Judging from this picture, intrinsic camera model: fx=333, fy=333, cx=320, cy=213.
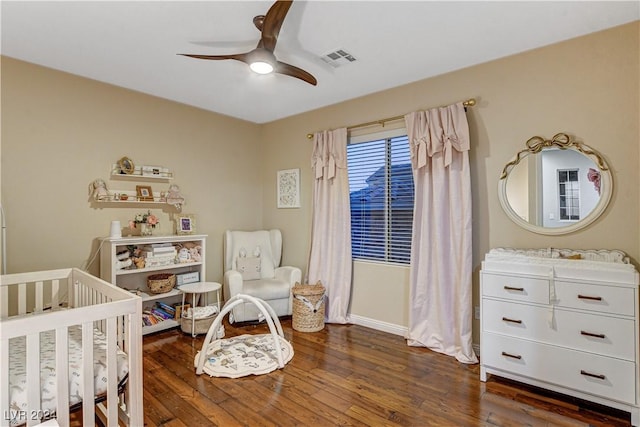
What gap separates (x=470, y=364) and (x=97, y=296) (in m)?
2.79

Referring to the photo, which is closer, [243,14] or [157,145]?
[243,14]

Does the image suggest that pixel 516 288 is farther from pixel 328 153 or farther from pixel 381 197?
pixel 328 153

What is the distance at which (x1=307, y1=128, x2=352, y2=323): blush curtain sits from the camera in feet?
12.0

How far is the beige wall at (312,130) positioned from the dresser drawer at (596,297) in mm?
462

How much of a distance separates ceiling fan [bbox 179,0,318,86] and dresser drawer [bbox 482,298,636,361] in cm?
217

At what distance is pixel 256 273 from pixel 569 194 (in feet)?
10.4

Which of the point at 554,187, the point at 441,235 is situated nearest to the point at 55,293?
the point at 441,235

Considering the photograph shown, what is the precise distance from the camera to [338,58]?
107 inches

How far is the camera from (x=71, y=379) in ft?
5.18

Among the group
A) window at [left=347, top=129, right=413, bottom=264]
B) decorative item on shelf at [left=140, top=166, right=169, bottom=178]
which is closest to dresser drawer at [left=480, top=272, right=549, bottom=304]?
window at [left=347, top=129, right=413, bottom=264]

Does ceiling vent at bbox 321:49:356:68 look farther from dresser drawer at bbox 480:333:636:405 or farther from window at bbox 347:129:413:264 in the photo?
dresser drawer at bbox 480:333:636:405

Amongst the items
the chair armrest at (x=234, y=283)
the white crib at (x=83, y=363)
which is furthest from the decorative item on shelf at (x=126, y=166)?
the white crib at (x=83, y=363)

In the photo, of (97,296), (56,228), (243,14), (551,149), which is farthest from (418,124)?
(56,228)

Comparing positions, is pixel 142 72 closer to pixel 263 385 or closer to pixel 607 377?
pixel 263 385
